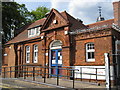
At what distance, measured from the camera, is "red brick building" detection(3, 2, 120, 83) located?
36.5 ft

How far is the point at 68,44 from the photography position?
12.8 m

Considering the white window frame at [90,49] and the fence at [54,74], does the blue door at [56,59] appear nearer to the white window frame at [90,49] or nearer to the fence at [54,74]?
the fence at [54,74]

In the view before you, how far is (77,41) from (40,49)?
4.74 metres

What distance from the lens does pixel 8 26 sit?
86.7 feet

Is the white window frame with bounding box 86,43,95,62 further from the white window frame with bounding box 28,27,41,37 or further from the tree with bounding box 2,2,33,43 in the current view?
the tree with bounding box 2,2,33,43

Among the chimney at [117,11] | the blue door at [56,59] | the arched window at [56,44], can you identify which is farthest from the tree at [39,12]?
the blue door at [56,59]

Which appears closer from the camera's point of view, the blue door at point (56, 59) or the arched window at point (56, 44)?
the blue door at point (56, 59)

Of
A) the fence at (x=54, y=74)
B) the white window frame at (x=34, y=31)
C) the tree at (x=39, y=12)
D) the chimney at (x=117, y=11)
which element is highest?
the tree at (x=39, y=12)

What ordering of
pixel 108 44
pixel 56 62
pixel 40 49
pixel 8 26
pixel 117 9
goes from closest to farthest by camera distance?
pixel 108 44 → pixel 56 62 → pixel 40 49 → pixel 117 9 → pixel 8 26

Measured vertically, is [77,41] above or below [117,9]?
below

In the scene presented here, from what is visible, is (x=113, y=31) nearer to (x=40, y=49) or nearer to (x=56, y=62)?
(x=56, y=62)

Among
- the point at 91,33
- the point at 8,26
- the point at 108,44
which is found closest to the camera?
the point at 108,44

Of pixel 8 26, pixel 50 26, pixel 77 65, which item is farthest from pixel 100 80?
pixel 8 26

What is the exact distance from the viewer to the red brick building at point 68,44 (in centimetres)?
1113
